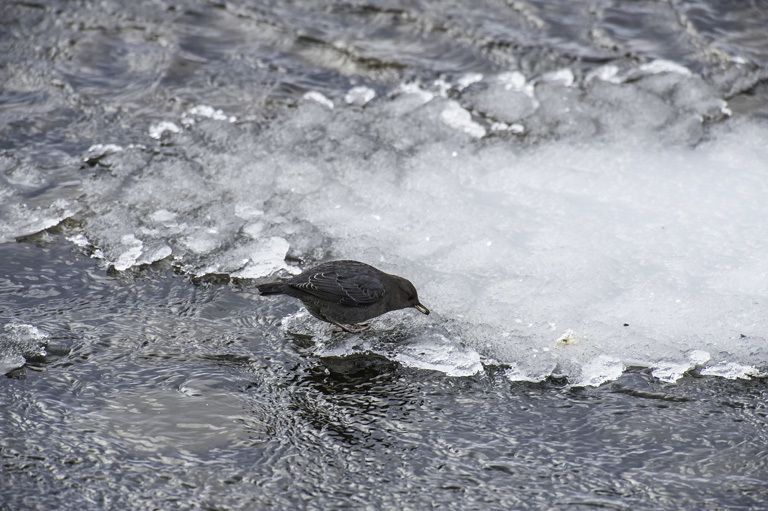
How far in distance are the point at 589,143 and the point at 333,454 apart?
125 inches

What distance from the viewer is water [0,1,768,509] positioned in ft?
10.1

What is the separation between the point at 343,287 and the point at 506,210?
1.49 metres

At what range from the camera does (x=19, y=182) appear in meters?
4.85

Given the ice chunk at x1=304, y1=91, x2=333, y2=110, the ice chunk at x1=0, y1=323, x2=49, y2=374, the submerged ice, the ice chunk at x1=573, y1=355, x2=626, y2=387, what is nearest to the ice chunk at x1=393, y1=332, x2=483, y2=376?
the submerged ice

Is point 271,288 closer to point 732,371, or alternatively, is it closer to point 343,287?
point 343,287

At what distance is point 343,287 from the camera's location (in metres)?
3.65

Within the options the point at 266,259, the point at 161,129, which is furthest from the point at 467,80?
the point at 266,259

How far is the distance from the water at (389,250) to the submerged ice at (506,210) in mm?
20

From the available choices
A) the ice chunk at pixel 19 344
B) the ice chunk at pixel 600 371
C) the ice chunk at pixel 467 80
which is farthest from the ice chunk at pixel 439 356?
the ice chunk at pixel 467 80

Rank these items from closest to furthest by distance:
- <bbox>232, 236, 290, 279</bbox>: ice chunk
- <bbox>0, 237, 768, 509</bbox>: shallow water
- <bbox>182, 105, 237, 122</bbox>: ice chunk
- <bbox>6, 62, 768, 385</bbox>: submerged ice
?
<bbox>0, 237, 768, 509</bbox>: shallow water, <bbox>6, 62, 768, 385</bbox>: submerged ice, <bbox>232, 236, 290, 279</bbox>: ice chunk, <bbox>182, 105, 237, 122</bbox>: ice chunk

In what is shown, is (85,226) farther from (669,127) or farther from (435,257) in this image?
(669,127)

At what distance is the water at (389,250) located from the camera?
10.1 ft

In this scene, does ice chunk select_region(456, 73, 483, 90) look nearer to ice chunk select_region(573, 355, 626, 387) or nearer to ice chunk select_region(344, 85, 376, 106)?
ice chunk select_region(344, 85, 376, 106)

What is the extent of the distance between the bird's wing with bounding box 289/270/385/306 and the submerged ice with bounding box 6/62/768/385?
0.32 metres
